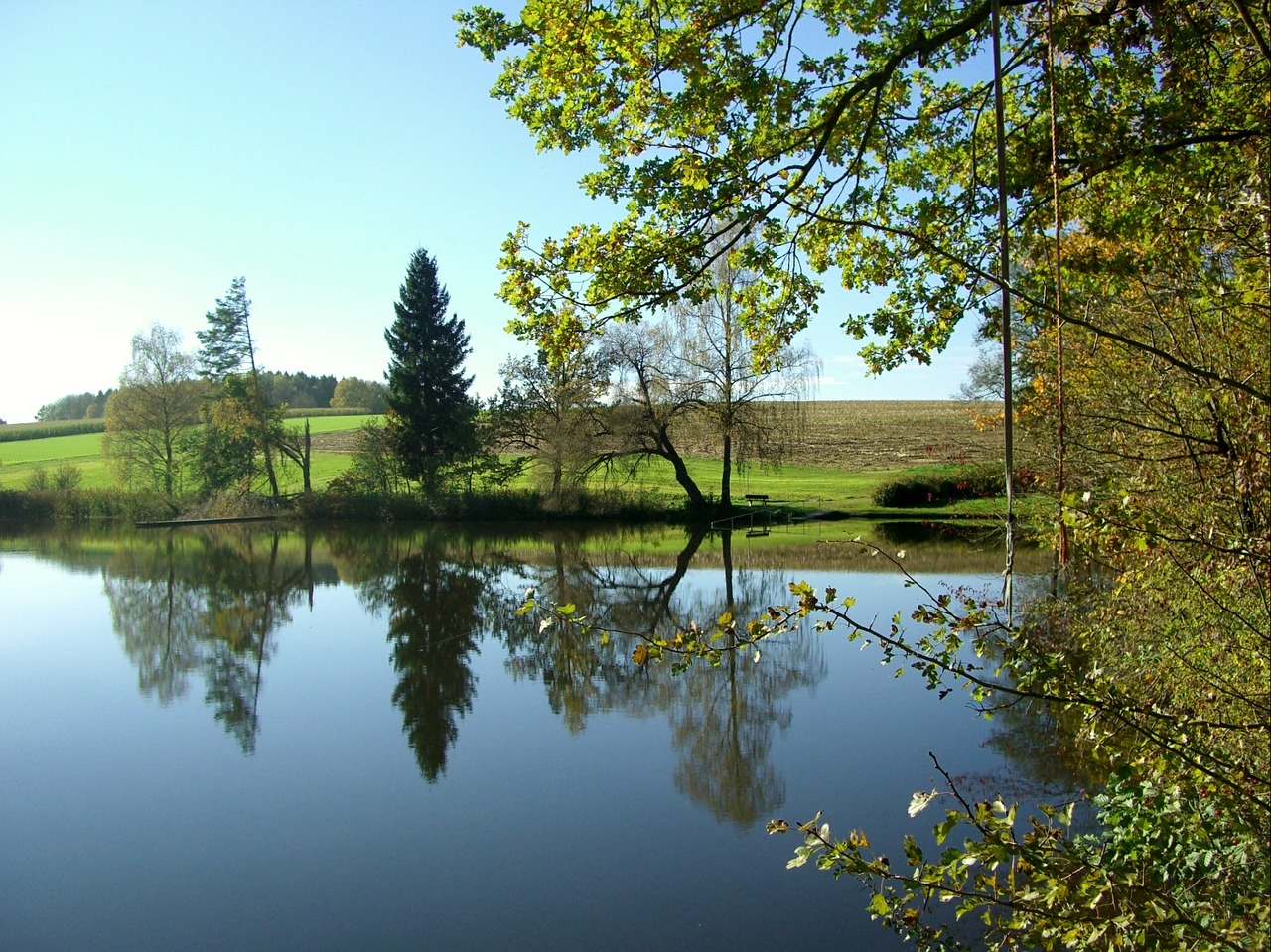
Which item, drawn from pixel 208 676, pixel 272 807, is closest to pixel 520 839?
pixel 272 807

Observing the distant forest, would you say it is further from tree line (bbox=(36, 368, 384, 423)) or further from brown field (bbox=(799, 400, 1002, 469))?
brown field (bbox=(799, 400, 1002, 469))

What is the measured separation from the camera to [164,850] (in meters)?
7.05

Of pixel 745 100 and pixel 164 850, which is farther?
pixel 164 850

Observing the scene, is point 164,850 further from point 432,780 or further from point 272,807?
point 432,780

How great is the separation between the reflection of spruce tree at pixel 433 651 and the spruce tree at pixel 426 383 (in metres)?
13.1

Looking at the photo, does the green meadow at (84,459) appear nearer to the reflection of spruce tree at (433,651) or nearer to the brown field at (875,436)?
the brown field at (875,436)

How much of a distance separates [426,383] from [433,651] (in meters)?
22.6

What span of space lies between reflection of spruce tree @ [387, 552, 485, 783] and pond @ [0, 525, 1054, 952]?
0.19 ft

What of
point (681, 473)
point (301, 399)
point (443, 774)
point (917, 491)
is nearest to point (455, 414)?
point (681, 473)

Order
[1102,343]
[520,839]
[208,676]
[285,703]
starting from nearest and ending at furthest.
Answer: [520,839], [1102,343], [285,703], [208,676]

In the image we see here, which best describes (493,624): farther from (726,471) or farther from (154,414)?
(154,414)

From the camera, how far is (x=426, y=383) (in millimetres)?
34656

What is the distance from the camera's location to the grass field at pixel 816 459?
107 feet

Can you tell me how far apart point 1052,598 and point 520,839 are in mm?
5534
